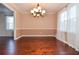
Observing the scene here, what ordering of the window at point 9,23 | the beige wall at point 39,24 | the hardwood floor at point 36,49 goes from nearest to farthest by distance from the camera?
the hardwood floor at point 36,49
the window at point 9,23
the beige wall at point 39,24

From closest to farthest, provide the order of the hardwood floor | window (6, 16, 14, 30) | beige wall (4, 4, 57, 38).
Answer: the hardwood floor
window (6, 16, 14, 30)
beige wall (4, 4, 57, 38)

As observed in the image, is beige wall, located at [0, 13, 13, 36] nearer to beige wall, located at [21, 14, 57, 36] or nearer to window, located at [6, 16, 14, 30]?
window, located at [6, 16, 14, 30]

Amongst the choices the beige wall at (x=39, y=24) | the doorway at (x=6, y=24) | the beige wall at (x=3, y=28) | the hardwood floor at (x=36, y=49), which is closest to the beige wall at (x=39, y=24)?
the beige wall at (x=39, y=24)

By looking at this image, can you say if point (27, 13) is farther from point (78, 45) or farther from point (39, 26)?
point (78, 45)

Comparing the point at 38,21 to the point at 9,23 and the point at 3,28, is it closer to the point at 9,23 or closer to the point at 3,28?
the point at 9,23

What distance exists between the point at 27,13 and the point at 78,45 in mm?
7703

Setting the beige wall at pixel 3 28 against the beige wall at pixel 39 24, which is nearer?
the beige wall at pixel 3 28

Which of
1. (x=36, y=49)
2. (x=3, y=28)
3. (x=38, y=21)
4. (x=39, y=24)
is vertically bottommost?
(x=36, y=49)

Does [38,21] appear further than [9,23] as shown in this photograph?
Yes

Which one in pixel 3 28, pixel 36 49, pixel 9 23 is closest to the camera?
pixel 36 49

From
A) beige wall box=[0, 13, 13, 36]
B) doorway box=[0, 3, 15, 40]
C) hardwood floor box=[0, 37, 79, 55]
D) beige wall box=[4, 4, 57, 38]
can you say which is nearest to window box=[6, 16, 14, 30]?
doorway box=[0, 3, 15, 40]

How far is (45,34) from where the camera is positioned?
12.8 meters

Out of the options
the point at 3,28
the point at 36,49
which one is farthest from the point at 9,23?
the point at 36,49

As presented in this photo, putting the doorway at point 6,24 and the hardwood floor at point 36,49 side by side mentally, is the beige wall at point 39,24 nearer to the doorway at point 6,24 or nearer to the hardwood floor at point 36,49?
the doorway at point 6,24
